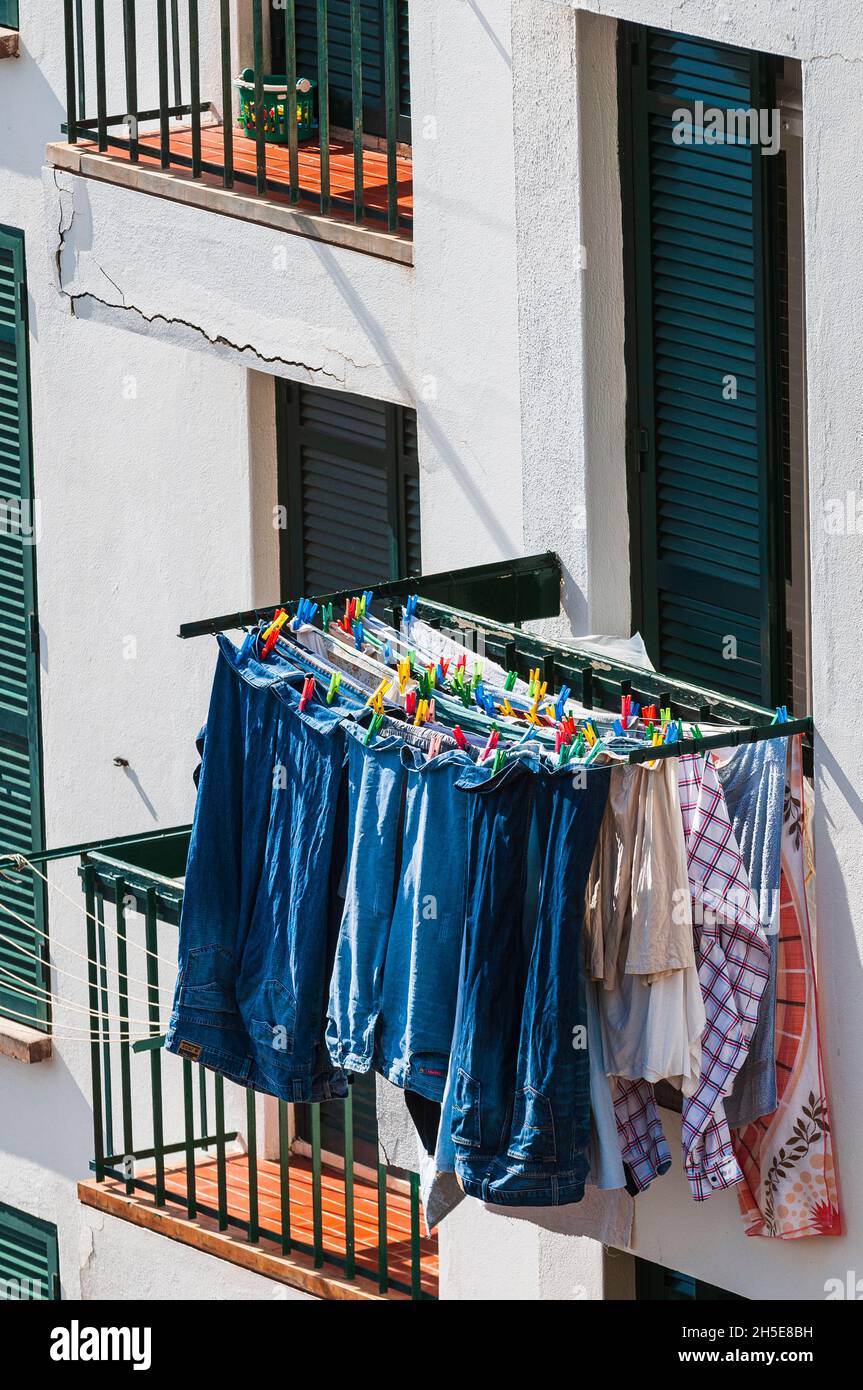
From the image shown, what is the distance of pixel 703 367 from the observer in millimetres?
11773

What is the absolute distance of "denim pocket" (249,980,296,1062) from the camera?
11.1m

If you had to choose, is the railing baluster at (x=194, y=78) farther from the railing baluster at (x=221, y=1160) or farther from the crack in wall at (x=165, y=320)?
the railing baluster at (x=221, y=1160)

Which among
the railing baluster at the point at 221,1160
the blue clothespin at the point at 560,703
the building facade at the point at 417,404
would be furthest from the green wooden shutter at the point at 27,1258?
the blue clothespin at the point at 560,703

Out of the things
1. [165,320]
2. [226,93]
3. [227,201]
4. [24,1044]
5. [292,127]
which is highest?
[226,93]

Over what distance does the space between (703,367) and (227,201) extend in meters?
2.34

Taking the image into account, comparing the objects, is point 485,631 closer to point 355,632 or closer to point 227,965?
point 355,632

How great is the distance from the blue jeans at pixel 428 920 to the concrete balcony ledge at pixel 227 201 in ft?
9.60

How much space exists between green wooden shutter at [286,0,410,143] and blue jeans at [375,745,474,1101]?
159 inches

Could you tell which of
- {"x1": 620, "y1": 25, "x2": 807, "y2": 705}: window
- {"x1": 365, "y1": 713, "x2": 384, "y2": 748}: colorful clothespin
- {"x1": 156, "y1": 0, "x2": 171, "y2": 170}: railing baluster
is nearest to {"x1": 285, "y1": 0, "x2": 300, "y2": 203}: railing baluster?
{"x1": 156, "y1": 0, "x2": 171, "y2": 170}: railing baluster

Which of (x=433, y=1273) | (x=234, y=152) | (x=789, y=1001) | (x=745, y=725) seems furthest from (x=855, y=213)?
(x=433, y=1273)

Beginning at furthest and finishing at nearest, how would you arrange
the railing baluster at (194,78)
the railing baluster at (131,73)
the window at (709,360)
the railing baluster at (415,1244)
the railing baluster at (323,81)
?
1. the railing baluster at (131,73)
2. the railing baluster at (415,1244)
3. the railing baluster at (194,78)
4. the railing baluster at (323,81)
5. the window at (709,360)

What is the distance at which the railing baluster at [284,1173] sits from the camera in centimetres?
1366

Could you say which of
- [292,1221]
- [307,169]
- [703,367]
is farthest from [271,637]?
[292,1221]

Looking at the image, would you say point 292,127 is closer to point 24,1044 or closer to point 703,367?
point 703,367
